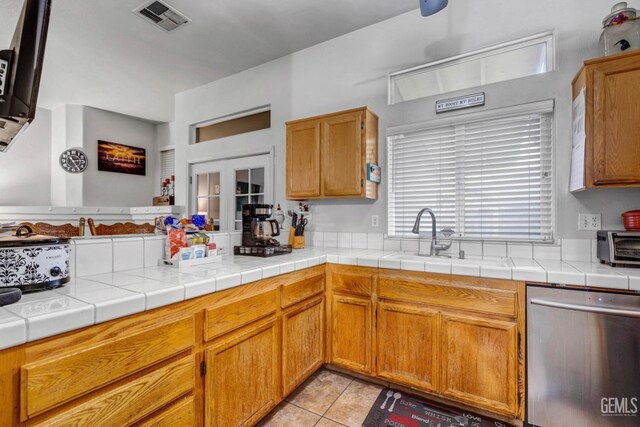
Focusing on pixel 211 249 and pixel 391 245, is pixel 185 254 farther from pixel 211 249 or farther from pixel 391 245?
pixel 391 245

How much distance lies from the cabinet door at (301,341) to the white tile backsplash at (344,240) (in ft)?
2.39

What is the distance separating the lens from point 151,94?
447 cm

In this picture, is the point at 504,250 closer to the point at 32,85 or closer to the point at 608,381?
the point at 608,381

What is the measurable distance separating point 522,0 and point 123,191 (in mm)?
6145

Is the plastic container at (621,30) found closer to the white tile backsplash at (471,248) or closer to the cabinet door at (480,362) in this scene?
the white tile backsplash at (471,248)

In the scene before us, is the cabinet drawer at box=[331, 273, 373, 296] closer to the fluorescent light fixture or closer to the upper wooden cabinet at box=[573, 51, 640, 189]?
the upper wooden cabinet at box=[573, 51, 640, 189]

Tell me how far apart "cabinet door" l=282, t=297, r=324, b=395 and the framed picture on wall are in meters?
5.05

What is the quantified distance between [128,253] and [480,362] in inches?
77.5

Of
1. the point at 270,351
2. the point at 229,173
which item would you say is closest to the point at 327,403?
the point at 270,351

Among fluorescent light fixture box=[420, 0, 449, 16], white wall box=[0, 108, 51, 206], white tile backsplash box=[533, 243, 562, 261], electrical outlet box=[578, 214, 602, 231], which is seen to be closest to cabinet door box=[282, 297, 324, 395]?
white tile backsplash box=[533, 243, 562, 261]

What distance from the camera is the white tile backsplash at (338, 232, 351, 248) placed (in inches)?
110

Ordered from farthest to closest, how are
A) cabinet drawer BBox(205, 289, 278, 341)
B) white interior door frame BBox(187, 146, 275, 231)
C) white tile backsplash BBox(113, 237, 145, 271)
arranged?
1. white interior door frame BBox(187, 146, 275, 231)
2. white tile backsplash BBox(113, 237, 145, 271)
3. cabinet drawer BBox(205, 289, 278, 341)

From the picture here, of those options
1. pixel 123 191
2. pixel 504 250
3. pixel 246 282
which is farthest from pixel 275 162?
pixel 123 191

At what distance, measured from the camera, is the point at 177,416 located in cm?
118
